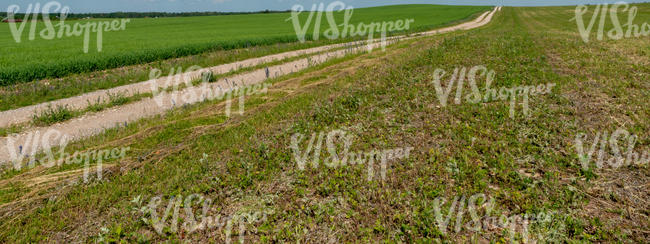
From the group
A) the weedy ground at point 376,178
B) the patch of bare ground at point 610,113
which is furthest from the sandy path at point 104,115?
the patch of bare ground at point 610,113

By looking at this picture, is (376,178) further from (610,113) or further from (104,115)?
(104,115)

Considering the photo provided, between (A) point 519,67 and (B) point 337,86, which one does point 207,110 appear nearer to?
(B) point 337,86

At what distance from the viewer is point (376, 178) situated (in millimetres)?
5742

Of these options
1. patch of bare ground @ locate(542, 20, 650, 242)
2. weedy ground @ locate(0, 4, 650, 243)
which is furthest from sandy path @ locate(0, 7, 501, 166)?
patch of bare ground @ locate(542, 20, 650, 242)

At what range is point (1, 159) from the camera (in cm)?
836

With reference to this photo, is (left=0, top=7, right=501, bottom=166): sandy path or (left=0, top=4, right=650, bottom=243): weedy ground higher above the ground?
(left=0, top=4, right=650, bottom=243): weedy ground

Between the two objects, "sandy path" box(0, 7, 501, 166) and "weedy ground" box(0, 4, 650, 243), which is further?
"sandy path" box(0, 7, 501, 166)

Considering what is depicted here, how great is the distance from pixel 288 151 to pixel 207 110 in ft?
18.2

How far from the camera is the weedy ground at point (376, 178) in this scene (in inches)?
183

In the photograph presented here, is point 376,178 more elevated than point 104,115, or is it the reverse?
point 376,178

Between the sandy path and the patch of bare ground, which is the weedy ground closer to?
the patch of bare ground

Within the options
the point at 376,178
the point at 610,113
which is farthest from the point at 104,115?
the point at 610,113

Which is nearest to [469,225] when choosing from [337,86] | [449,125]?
[449,125]

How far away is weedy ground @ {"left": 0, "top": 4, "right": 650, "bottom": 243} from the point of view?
4.64 metres
